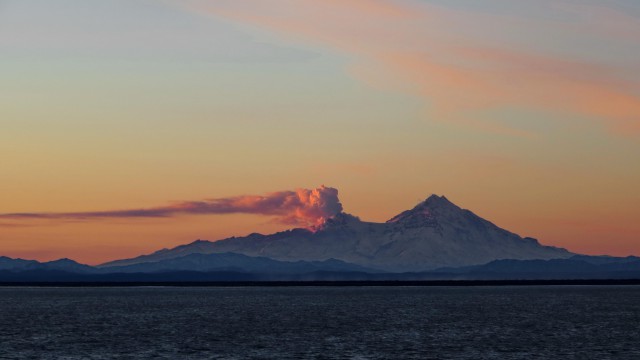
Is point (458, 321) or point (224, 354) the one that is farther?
point (458, 321)

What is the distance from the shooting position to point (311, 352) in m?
109

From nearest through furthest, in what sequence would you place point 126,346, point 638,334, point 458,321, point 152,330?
point 126,346
point 638,334
point 152,330
point 458,321

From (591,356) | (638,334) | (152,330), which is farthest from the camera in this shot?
(152,330)

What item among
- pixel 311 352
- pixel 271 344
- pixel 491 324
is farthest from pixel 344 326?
pixel 311 352

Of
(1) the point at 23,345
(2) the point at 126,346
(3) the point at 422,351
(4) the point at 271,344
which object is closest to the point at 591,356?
(3) the point at 422,351

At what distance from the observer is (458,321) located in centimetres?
17238

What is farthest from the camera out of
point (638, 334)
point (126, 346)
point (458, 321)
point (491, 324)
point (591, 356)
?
point (458, 321)

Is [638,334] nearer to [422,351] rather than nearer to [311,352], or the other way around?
[422,351]

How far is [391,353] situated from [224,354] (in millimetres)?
17001

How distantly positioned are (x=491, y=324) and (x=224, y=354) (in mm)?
64615

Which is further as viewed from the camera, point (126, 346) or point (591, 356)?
point (126, 346)

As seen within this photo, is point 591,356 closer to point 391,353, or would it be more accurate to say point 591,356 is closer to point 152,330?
point 391,353

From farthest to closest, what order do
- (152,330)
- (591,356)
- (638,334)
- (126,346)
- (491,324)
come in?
(491,324) → (152,330) → (638,334) → (126,346) → (591,356)

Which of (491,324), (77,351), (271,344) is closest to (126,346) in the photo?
(77,351)
